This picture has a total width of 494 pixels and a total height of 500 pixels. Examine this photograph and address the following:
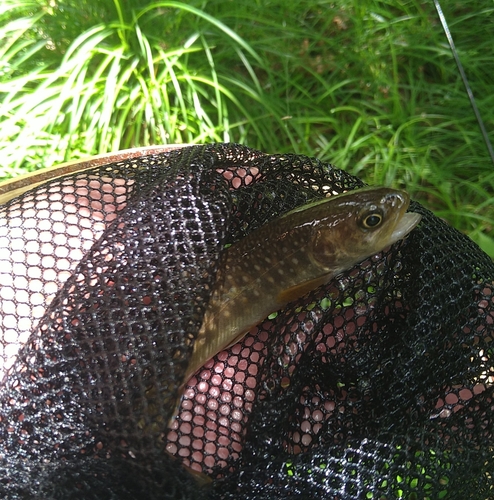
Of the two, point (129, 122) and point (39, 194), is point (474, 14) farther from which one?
point (39, 194)

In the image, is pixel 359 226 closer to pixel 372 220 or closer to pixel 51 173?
pixel 372 220

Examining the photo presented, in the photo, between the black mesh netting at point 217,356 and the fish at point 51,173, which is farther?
the fish at point 51,173

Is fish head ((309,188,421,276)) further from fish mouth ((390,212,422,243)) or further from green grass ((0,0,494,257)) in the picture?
green grass ((0,0,494,257))

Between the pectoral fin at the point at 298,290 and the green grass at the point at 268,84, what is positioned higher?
the green grass at the point at 268,84

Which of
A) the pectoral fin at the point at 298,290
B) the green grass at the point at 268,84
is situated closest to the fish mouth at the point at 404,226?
the pectoral fin at the point at 298,290

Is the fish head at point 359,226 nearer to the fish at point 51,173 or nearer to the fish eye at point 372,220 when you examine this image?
the fish eye at point 372,220

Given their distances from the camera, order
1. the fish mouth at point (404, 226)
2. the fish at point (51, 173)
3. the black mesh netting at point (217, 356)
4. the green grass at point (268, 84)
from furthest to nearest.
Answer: the green grass at point (268, 84) → the fish at point (51, 173) → the fish mouth at point (404, 226) → the black mesh netting at point (217, 356)

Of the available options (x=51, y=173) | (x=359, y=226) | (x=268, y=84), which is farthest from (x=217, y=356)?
(x=268, y=84)

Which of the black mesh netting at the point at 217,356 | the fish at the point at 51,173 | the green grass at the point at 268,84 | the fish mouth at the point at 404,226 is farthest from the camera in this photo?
the green grass at the point at 268,84
